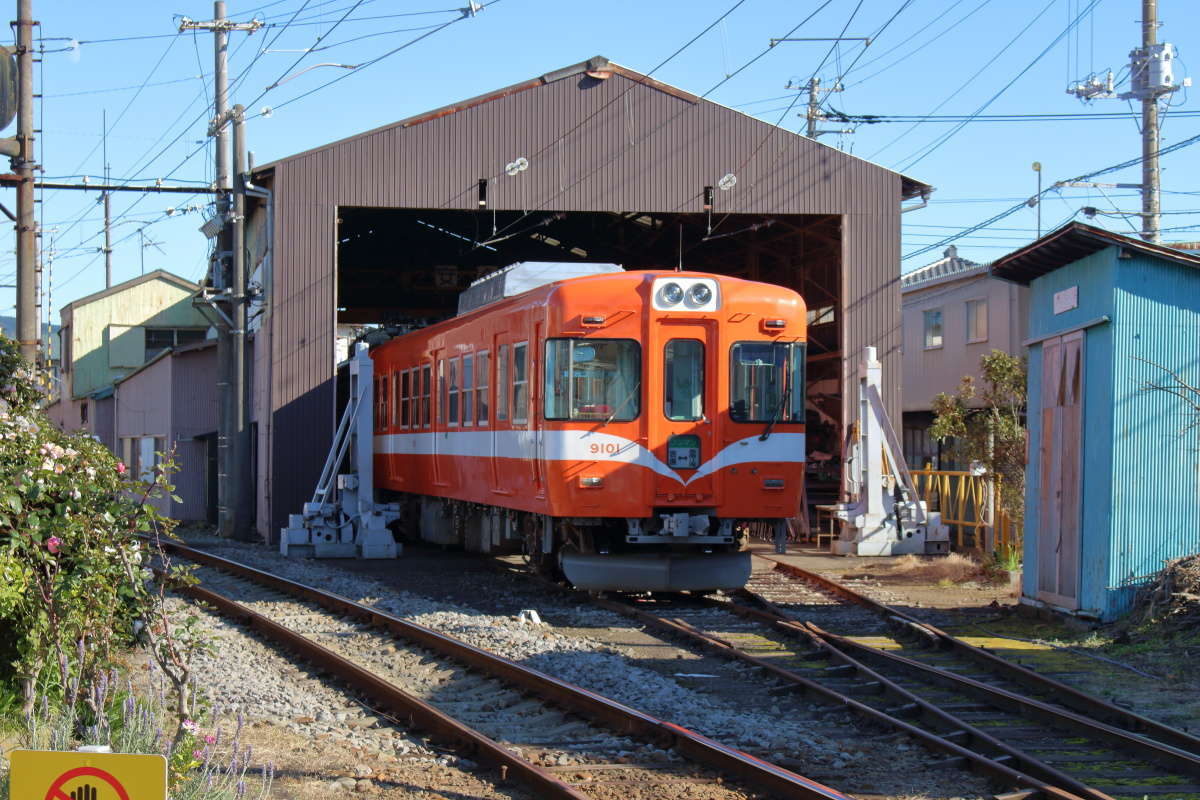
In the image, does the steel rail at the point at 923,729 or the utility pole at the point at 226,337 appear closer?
the steel rail at the point at 923,729

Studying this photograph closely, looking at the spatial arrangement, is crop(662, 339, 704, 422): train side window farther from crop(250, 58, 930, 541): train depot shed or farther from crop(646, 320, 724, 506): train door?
crop(250, 58, 930, 541): train depot shed

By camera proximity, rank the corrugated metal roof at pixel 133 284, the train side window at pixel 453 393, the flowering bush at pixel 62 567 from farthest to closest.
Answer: the corrugated metal roof at pixel 133 284, the train side window at pixel 453 393, the flowering bush at pixel 62 567

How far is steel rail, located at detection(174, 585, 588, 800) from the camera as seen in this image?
6.38 meters

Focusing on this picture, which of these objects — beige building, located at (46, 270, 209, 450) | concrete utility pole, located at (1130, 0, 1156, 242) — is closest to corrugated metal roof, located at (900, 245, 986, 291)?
concrete utility pole, located at (1130, 0, 1156, 242)

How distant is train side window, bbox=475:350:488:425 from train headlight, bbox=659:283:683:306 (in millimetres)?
2871

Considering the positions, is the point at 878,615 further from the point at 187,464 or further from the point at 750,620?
the point at 187,464

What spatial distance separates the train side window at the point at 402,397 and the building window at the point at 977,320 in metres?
13.1

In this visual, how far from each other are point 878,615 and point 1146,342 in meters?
3.48

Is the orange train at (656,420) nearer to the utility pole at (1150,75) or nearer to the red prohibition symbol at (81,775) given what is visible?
the red prohibition symbol at (81,775)

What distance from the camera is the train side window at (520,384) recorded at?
44.3 ft

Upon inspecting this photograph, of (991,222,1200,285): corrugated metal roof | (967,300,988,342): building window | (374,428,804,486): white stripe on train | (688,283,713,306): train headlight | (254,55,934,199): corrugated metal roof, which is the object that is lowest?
(374,428,804,486): white stripe on train

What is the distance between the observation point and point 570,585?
14.9 m

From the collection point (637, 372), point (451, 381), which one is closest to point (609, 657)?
point (637, 372)

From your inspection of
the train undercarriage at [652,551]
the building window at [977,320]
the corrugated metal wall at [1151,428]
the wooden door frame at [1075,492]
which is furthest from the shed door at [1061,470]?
the building window at [977,320]
